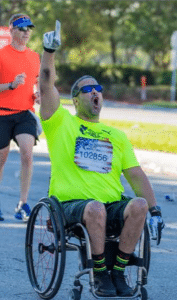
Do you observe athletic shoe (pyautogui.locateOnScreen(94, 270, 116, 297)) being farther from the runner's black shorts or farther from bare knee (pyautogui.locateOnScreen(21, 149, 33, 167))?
bare knee (pyautogui.locateOnScreen(21, 149, 33, 167))

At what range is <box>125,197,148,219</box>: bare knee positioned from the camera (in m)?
4.71

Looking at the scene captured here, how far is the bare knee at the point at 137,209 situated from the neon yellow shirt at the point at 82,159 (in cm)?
34

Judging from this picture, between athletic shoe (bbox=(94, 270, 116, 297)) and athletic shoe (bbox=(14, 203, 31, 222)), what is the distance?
3.07 metres

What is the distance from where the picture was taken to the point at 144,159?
1337cm

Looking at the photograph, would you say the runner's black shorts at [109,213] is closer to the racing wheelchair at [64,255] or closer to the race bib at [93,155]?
the racing wheelchair at [64,255]

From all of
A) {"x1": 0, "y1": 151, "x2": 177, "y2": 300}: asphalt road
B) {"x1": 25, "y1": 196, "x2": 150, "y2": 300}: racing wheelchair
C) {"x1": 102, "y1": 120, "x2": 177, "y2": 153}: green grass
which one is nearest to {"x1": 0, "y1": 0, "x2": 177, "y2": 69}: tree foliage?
{"x1": 102, "y1": 120, "x2": 177, "y2": 153}: green grass

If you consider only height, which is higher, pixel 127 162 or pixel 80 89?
pixel 80 89

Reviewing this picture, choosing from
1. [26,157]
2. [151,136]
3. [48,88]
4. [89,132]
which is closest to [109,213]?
[89,132]

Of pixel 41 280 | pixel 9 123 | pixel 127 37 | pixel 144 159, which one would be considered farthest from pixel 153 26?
pixel 41 280

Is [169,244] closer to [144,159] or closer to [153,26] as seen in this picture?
[144,159]

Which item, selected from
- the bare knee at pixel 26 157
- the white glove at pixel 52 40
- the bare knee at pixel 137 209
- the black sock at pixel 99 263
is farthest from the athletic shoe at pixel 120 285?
the bare knee at pixel 26 157

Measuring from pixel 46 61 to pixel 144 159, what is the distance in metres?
8.54

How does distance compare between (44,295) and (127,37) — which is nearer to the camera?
(44,295)

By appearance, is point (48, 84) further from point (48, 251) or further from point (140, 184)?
point (48, 251)
